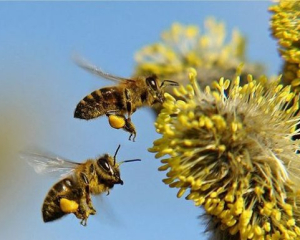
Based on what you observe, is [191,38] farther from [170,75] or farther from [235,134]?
[235,134]

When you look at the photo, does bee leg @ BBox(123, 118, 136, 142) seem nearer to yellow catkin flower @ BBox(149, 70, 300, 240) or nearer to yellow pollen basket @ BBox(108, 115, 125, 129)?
yellow pollen basket @ BBox(108, 115, 125, 129)

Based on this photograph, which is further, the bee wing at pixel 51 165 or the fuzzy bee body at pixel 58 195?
the bee wing at pixel 51 165

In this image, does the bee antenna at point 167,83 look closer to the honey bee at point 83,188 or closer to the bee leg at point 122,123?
the bee leg at point 122,123

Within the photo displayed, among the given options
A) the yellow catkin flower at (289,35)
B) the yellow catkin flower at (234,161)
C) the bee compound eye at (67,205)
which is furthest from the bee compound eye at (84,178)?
the yellow catkin flower at (289,35)

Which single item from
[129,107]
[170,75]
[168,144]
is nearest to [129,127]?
[129,107]

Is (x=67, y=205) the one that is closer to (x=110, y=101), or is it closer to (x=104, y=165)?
(x=104, y=165)

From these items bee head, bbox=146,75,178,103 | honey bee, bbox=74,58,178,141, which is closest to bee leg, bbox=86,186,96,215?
honey bee, bbox=74,58,178,141
